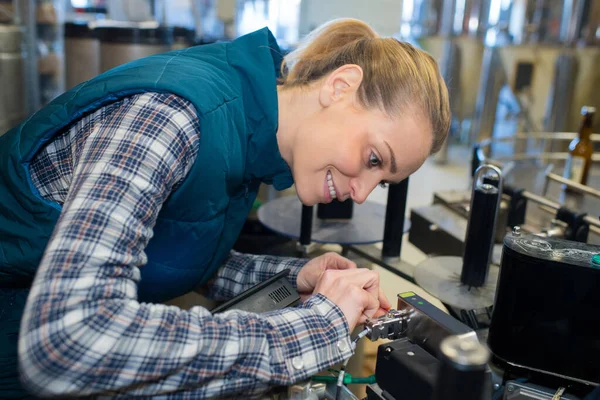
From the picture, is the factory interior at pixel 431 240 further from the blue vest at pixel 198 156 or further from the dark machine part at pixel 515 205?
the blue vest at pixel 198 156

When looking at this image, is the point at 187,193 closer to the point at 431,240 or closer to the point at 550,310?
the point at 550,310

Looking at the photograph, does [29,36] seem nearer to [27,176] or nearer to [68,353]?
[27,176]

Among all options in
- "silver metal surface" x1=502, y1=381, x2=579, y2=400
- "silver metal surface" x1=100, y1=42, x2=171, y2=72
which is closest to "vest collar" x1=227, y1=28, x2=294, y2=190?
"silver metal surface" x1=502, y1=381, x2=579, y2=400

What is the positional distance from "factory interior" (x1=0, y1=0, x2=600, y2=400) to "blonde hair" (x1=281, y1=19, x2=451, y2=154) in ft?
0.53

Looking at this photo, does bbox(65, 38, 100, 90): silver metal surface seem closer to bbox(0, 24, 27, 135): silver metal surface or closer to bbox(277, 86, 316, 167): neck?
bbox(0, 24, 27, 135): silver metal surface

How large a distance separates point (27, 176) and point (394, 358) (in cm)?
53

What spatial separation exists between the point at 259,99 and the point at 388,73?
20cm

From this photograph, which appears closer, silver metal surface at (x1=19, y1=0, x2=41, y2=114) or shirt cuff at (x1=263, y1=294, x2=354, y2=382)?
shirt cuff at (x1=263, y1=294, x2=354, y2=382)

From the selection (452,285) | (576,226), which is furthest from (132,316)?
(576,226)

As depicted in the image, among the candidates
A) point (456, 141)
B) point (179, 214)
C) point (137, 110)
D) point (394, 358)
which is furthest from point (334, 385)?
point (456, 141)

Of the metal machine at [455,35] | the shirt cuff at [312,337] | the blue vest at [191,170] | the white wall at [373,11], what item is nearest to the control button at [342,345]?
the shirt cuff at [312,337]

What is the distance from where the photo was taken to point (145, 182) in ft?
2.07

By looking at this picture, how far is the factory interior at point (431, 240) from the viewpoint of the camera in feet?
2.32

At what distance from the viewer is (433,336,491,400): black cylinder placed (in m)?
0.46
